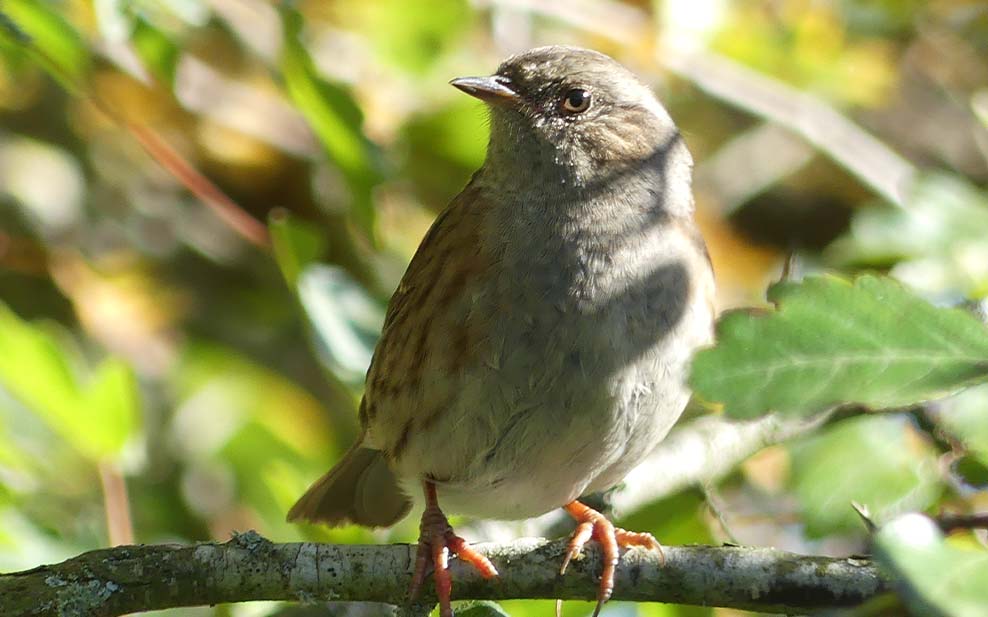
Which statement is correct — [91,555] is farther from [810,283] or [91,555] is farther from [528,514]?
[810,283]

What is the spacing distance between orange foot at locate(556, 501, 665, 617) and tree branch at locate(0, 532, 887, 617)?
0.02m

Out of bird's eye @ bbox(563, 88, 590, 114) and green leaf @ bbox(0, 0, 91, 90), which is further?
bird's eye @ bbox(563, 88, 590, 114)

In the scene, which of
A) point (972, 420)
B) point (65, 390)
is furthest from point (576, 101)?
point (972, 420)

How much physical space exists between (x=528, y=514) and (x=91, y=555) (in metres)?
1.40

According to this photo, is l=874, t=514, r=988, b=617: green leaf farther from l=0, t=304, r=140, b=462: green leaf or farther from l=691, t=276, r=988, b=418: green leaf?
l=0, t=304, r=140, b=462: green leaf

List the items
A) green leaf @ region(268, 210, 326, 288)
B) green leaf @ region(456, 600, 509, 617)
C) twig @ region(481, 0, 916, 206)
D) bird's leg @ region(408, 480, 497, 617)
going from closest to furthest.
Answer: green leaf @ region(456, 600, 509, 617)
bird's leg @ region(408, 480, 497, 617)
green leaf @ region(268, 210, 326, 288)
twig @ region(481, 0, 916, 206)

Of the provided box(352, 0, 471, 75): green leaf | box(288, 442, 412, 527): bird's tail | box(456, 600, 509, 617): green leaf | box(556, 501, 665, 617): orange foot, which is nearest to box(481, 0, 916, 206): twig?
box(352, 0, 471, 75): green leaf

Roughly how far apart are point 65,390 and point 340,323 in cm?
84

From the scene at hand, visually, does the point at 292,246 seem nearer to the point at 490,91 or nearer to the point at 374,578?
the point at 490,91

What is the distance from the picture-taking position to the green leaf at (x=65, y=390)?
3.34m

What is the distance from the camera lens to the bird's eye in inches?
149

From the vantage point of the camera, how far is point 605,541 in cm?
305

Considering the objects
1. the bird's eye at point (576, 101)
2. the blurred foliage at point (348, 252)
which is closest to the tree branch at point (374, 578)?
the blurred foliage at point (348, 252)

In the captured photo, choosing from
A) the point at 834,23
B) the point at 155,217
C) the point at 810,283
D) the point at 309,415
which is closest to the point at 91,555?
the point at 810,283
